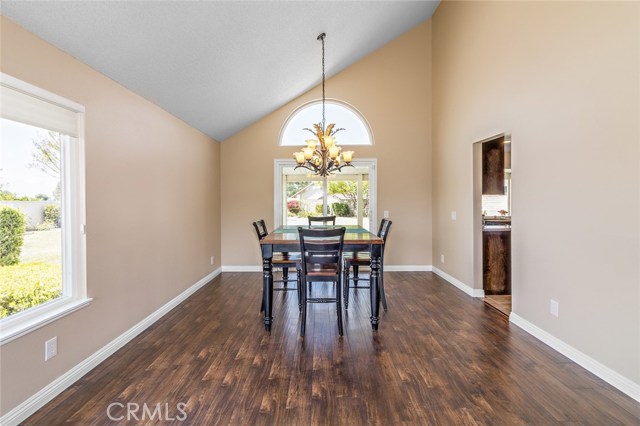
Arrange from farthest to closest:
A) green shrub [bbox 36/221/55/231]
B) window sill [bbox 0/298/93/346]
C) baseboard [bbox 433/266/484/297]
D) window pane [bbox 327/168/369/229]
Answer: window pane [bbox 327/168/369/229] → baseboard [bbox 433/266/484/297] → green shrub [bbox 36/221/55/231] → window sill [bbox 0/298/93/346]

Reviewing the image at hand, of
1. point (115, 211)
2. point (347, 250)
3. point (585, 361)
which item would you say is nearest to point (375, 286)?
point (347, 250)

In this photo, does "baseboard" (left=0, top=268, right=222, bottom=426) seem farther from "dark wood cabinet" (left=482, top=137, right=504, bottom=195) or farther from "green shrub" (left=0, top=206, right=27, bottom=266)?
"dark wood cabinet" (left=482, top=137, right=504, bottom=195)

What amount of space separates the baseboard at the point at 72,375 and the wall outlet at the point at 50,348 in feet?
0.59

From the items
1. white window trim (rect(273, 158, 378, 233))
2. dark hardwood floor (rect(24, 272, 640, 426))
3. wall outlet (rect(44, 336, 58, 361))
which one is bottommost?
dark hardwood floor (rect(24, 272, 640, 426))

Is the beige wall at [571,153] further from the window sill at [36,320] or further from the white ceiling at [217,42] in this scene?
the window sill at [36,320]

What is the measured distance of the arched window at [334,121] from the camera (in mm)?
5887

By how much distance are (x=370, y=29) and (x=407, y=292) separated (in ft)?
12.9

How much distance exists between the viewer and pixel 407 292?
452cm

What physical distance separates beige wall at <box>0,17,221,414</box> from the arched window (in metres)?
1.98

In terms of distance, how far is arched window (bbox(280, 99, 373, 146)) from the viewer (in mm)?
5887

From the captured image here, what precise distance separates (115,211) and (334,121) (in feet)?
13.5

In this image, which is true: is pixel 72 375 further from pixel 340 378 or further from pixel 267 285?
pixel 340 378

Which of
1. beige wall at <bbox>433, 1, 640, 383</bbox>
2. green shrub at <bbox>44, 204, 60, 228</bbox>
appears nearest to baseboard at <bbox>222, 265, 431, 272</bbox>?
beige wall at <bbox>433, 1, 640, 383</bbox>

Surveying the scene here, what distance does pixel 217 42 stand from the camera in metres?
3.07
